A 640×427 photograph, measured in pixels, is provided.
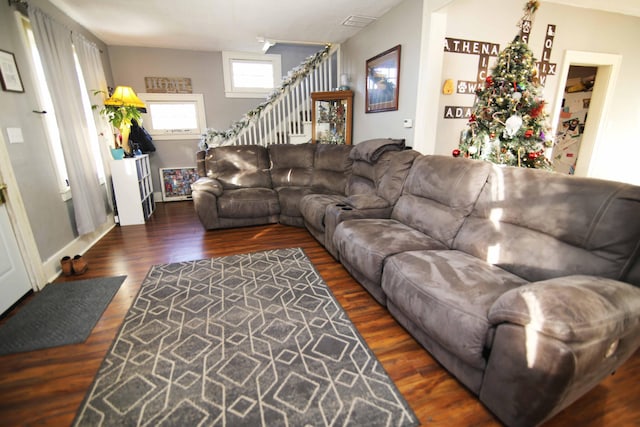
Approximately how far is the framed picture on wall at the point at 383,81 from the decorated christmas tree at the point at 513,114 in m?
1.04

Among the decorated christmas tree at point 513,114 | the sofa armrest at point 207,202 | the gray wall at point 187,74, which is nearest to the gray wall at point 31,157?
the sofa armrest at point 207,202

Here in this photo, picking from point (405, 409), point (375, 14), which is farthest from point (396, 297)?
point (375, 14)

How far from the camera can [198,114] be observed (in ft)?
17.2

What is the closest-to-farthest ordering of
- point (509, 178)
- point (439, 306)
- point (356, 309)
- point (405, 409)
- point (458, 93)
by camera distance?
point (405, 409)
point (439, 306)
point (509, 178)
point (356, 309)
point (458, 93)

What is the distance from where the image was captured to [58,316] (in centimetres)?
200

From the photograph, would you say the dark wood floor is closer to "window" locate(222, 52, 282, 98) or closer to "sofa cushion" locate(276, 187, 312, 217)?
"sofa cushion" locate(276, 187, 312, 217)

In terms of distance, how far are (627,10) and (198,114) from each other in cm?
653

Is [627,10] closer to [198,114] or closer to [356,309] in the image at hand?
[356,309]

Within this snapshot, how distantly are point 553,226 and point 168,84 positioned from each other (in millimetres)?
5760

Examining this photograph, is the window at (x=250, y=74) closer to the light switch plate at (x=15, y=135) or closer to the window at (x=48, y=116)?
the window at (x=48, y=116)

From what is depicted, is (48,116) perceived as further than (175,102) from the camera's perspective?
No

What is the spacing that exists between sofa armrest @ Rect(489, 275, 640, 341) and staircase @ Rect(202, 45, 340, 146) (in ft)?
15.0

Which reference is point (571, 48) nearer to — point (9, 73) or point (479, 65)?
point (479, 65)

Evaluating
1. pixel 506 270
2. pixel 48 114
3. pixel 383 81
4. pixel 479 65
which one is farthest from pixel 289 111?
pixel 506 270
